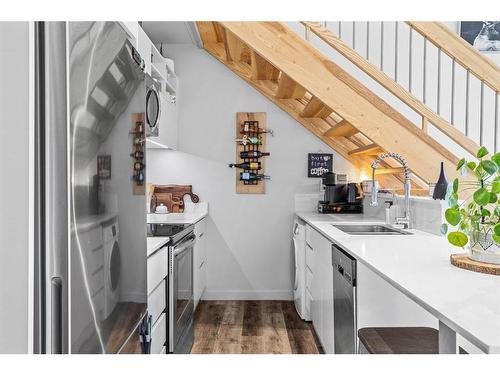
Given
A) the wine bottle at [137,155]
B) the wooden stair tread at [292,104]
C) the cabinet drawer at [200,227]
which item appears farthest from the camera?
the wooden stair tread at [292,104]

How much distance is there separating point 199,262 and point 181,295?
3.83ft

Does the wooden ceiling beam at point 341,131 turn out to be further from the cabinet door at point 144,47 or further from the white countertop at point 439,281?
the cabinet door at point 144,47

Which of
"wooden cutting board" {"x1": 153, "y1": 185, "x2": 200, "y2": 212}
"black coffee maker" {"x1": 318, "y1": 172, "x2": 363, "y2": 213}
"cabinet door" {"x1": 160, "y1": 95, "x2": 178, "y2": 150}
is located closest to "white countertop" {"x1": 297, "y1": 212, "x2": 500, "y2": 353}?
"black coffee maker" {"x1": 318, "y1": 172, "x2": 363, "y2": 213}

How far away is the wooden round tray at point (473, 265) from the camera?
148 centimetres

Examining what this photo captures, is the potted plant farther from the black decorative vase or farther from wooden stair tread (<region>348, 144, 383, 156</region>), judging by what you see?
wooden stair tread (<region>348, 144, 383, 156</region>)

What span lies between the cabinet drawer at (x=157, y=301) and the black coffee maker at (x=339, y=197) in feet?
7.11

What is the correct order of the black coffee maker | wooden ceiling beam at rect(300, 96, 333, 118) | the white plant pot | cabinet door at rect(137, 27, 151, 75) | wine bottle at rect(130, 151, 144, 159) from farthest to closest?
the black coffee maker → wooden ceiling beam at rect(300, 96, 333, 118) → cabinet door at rect(137, 27, 151, 75) → the white plant pot → wine bottle at rect(130, 151, 144, 159)

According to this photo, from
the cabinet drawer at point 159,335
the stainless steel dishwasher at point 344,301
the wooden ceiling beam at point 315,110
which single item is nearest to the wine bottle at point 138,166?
→ the cabinet drawer at point 159,335

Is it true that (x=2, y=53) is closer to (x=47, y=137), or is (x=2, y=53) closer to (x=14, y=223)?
(x=47, y=137)

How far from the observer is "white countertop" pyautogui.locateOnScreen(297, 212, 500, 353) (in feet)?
3.15

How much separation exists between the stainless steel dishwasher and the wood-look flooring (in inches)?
29.3

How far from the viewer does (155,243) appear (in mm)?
2156
